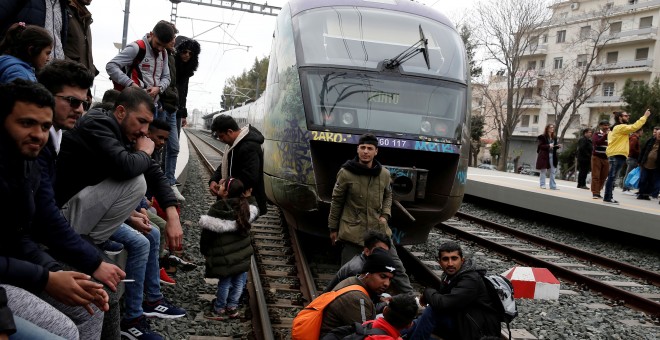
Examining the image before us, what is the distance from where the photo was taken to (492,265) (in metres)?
7.95

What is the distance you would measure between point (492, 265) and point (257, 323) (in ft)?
13.5

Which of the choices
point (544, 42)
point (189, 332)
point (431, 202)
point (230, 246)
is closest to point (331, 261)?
point (431, 202)

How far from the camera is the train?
6531 mm

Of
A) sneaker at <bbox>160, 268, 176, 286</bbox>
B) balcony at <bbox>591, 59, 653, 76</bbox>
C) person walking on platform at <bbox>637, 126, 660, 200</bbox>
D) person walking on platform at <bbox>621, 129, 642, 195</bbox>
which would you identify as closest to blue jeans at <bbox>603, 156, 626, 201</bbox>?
person walking on platform at <bbox>637, 126, 660, 200</bbox>

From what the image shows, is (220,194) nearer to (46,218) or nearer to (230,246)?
(230,246)

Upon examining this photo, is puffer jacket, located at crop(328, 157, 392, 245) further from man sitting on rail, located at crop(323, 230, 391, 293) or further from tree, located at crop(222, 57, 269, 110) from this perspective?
tree, located at crop(222, 57, 269, 110)

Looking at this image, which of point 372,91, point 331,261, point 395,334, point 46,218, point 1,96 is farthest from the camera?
point 331,261

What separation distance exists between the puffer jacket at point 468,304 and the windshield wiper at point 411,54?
3522 millimetres

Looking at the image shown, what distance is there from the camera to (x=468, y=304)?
4.02 meters

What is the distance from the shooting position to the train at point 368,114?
6.53 m

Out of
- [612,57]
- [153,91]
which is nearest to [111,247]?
[153,91]

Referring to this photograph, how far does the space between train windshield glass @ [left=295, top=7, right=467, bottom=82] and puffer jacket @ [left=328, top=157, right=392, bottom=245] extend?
1.95 metres

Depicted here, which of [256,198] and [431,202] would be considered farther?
[431,202]

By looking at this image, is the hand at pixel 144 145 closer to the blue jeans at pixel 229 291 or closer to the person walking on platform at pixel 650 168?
the blue jeans at pixel 229 291
